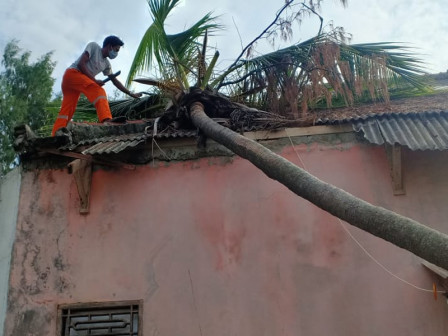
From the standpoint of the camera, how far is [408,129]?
17.3 ft

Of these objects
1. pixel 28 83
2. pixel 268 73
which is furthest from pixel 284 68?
pixel 28 83

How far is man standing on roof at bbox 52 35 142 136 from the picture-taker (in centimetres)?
635

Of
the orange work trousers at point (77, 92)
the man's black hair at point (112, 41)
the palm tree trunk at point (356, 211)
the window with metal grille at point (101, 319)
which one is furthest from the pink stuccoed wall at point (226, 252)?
the man's black hair at point (112, 41)

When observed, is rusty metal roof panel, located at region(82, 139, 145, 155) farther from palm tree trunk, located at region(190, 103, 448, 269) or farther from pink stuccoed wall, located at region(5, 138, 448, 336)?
palm tree trunk, located at region(190, 103, 448, 269)

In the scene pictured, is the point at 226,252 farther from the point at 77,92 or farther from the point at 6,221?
the point at 77,92

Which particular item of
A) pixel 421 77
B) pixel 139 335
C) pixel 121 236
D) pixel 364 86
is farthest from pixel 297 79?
pixel 139 335

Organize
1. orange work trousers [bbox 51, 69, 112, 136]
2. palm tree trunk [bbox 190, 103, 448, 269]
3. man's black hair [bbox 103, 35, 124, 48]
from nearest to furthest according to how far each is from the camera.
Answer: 1. palm tree trunk [bbox 190, 103, 448, 269]
2. orange work trousers [bbox 51, 69, 112, 136]
3. man's black hair [bbox 103, 35, 124, 48]

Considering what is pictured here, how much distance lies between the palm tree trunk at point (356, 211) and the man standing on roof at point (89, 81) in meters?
2.92

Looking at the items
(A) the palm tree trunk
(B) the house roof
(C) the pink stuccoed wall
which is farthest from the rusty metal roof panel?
(A) the palm tree trunk

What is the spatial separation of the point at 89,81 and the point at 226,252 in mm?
3132

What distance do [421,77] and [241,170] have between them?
313cm

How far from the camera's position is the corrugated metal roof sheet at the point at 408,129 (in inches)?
194

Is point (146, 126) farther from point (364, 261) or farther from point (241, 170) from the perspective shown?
point (364, 261)

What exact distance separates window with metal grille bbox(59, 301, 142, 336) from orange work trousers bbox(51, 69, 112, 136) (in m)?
2.61
